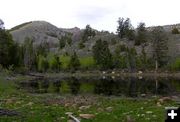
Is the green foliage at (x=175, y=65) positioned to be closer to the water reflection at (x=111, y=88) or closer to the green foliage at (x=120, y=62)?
the green foliage at (x=120, y=62)

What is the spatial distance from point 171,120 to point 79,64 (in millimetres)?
177185

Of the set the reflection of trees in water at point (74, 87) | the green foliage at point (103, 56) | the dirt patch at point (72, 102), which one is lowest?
the reflection of trees in water at point (74, 87)

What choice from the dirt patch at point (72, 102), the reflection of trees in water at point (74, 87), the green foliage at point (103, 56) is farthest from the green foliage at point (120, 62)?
the dirt patch at point (72, 102)

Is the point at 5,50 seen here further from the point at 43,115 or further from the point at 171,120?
the point at 171,120

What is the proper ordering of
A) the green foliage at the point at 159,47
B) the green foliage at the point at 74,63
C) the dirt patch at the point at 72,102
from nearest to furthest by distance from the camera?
the dirt patch at the point at 72,102, the green foliage at the point at 159,47, the green foliage at the point at 74,63

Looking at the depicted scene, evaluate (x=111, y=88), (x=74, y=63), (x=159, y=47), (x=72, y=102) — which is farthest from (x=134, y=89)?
(x=74, y=63)

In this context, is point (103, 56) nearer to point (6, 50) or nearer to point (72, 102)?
point (6, 50)

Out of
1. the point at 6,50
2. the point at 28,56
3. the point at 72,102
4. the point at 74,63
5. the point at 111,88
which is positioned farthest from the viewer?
the point at 74,63

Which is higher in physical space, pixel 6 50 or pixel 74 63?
pixel 6 50

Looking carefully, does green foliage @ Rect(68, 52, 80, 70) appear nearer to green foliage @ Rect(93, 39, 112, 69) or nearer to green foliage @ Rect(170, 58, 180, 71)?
green foliage @ Rect(93, 39, 112, 69)

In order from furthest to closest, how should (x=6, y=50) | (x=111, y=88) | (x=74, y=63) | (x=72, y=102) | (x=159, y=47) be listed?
(x=74, y=63), (x=159, y=47), (x=6, y=50), (x=111, y=88), (x=72, y=102)

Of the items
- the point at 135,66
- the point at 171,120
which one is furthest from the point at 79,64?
the point at 171,120

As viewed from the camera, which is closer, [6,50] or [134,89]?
[134,89]

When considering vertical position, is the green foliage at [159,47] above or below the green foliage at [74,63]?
above
